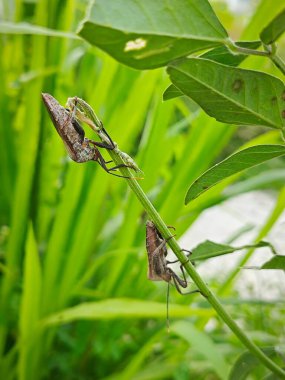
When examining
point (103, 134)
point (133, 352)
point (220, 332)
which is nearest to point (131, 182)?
point (103, 134)

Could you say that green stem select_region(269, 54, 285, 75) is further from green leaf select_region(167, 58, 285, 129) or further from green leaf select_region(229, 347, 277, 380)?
green leaf select_region(229, 347, 277, 380)

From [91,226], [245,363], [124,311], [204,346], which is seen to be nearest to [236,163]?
[245,363]

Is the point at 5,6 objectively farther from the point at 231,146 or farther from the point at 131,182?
the point at 231,146

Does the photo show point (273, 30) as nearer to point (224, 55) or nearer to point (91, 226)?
point (224, 55)

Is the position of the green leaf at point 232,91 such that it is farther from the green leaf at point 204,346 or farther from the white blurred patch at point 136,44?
the green leaf at point 204,346

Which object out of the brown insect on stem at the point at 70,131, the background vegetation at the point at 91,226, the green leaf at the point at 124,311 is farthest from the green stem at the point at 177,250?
the background vegetation at the point at 91,226

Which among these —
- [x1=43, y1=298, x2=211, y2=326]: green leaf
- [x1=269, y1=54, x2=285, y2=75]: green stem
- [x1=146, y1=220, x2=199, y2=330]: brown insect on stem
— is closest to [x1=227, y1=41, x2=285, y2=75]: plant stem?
[x1=269, y1=54, x2=285, y2=75]: green stem
